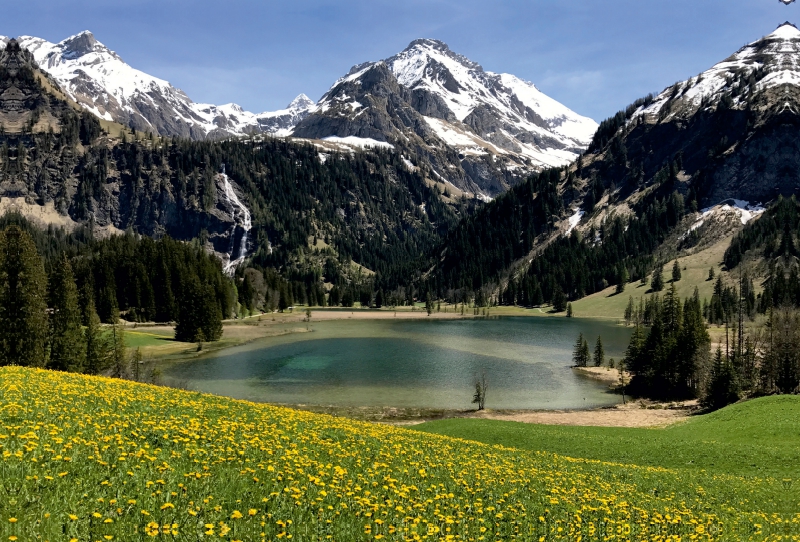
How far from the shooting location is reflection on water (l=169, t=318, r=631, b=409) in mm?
70812

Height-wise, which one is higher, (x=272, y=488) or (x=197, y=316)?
(x=272, y=488)

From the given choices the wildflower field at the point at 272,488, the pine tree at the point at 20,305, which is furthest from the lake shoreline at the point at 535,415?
the wildflower field at the point at 272,488

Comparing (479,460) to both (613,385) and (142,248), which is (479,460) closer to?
(613,385)

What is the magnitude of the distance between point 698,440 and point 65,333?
7224cm

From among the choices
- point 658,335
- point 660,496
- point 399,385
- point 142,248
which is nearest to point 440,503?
point 660,496

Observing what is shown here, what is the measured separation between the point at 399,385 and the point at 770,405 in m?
48.1

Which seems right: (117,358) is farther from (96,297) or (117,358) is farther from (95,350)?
(96,297)

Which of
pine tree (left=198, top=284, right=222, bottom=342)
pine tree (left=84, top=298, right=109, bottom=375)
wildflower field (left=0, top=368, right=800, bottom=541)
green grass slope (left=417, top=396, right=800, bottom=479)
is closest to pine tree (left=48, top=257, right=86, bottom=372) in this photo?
pine tree (left=84, top=298, right=109, bottom=375)

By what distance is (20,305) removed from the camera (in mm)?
55156

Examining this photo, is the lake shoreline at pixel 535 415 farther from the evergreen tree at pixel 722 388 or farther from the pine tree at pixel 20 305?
the pine tree at pixel 20 305

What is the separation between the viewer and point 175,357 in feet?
330

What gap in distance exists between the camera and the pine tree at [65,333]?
61500 millimetres

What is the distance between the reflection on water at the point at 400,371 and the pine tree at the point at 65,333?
17197mm

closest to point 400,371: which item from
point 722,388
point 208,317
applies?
point 722,388
